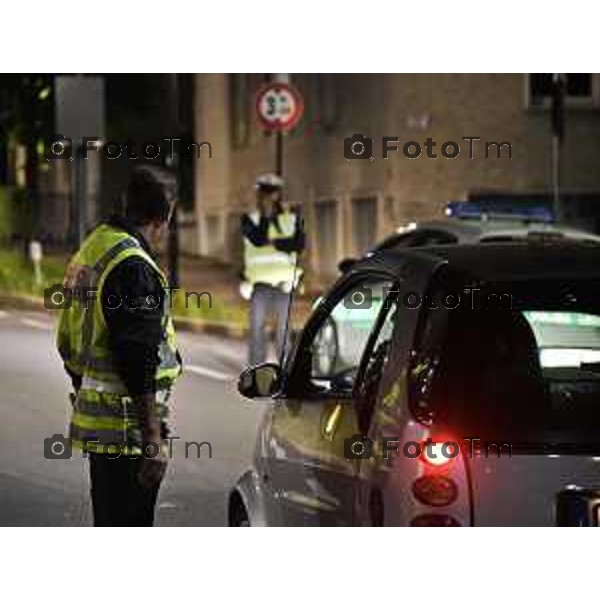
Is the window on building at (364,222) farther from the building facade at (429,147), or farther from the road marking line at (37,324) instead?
the road marking line at (37,324)

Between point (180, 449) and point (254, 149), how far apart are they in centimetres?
1787

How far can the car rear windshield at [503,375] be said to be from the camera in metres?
5.37

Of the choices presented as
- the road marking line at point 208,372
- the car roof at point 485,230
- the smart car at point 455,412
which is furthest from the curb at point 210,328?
the smart car at point 455,412

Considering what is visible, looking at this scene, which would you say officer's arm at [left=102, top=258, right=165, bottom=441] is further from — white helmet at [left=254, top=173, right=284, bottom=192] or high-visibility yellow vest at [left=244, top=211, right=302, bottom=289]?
high-visibility yellow vest at [left=244, top=211, right=302, bottom=289]

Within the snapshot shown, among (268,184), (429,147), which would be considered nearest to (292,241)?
(268,184)

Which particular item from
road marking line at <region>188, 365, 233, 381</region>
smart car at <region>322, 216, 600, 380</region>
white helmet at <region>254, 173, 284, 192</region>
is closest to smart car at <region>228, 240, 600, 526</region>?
smart car at <region>322, 216, 600, 380</region>

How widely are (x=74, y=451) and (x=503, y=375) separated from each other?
635 cm

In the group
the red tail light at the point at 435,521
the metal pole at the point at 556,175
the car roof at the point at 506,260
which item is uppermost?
the car roof at the point at 506,260

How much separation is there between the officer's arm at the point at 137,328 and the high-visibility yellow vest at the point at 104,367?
42 mm

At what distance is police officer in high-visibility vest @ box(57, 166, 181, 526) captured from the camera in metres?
6.38

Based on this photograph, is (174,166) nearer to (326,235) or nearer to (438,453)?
(326,235)

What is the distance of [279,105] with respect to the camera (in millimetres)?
18312
